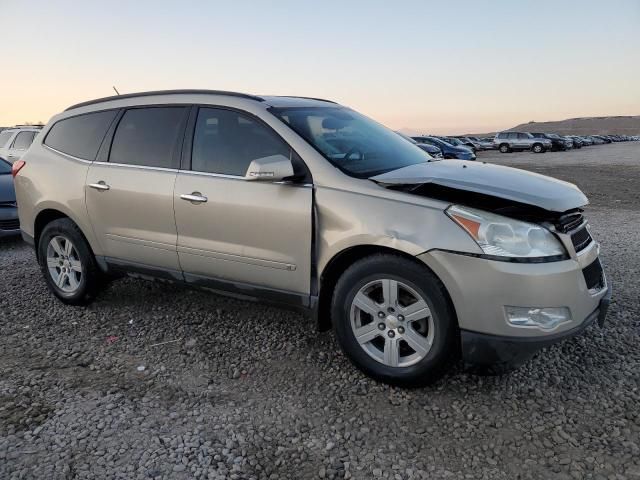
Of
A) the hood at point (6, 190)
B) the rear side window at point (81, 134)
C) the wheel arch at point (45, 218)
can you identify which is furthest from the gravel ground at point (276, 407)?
the hood at point (6, 190)

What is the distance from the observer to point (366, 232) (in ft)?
10.2

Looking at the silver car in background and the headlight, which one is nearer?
the headlight

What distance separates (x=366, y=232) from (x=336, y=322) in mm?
630

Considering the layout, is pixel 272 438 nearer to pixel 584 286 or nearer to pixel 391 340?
pixel 391 340

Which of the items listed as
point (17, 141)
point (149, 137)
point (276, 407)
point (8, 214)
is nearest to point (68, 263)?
point (149, 137)

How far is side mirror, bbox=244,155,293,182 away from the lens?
331 cm

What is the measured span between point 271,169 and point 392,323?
3.93ft

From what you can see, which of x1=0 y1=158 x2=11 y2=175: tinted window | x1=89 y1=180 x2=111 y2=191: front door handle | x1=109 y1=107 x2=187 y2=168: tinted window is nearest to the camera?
x1=109 y1=107 x2=187 y2=168: tinted window

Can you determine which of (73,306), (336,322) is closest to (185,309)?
(73,306)

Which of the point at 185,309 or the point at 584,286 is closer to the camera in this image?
the point at 584,286

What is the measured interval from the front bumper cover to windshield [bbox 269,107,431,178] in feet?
3.98

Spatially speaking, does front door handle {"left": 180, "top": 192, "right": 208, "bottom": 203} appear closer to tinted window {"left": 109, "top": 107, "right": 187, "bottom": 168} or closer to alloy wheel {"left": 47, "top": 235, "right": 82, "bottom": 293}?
tinted window {"left": 109, "top": 107, "right": 187, "bottom": 168}

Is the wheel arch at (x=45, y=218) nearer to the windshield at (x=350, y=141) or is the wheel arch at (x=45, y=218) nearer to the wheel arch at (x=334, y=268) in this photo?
the windshield at (x=350, y=141)

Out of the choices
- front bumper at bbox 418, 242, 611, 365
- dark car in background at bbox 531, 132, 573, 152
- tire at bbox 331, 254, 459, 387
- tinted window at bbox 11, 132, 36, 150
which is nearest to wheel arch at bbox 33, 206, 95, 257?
tire at bbox 331, 254, 459, 387
